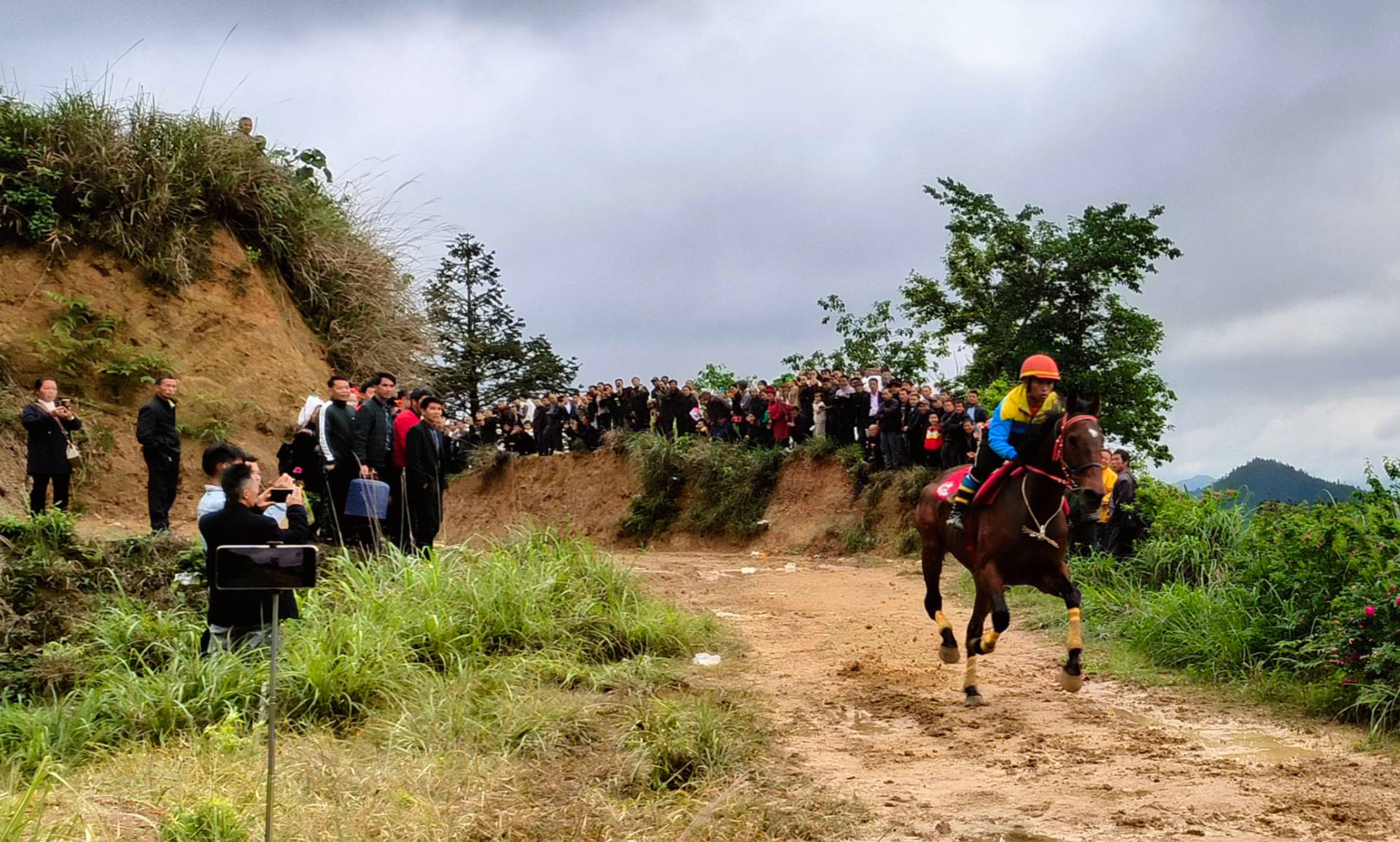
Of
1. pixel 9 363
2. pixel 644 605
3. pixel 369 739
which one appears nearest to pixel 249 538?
pixel 369 739

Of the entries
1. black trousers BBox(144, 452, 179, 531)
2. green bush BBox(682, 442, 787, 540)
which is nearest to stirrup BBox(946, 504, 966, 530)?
black trousers BBox(144, 452, 179, 531)

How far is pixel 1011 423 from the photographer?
29.2 feet

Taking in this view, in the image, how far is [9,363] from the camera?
13.3 metres

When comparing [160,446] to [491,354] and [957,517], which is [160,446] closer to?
[957,517]

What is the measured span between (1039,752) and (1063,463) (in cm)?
215

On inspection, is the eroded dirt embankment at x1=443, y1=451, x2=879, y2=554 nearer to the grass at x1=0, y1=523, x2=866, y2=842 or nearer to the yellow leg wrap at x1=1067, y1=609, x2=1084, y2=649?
the grass at x1=0, y1=523, x2=866, y2=842

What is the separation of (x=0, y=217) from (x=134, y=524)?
14.6ft

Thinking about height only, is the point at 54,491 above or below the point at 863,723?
above

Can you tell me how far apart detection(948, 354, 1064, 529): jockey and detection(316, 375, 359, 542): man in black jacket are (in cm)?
583

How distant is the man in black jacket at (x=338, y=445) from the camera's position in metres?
11.1

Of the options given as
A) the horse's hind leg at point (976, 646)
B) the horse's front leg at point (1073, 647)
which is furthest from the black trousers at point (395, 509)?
the horse's front leg at point (1073, 647)

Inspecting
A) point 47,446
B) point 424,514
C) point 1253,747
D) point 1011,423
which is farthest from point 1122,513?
point 47,446

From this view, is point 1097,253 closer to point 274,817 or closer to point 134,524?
point 134,524

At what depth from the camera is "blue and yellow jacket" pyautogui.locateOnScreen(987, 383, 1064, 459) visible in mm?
8797
